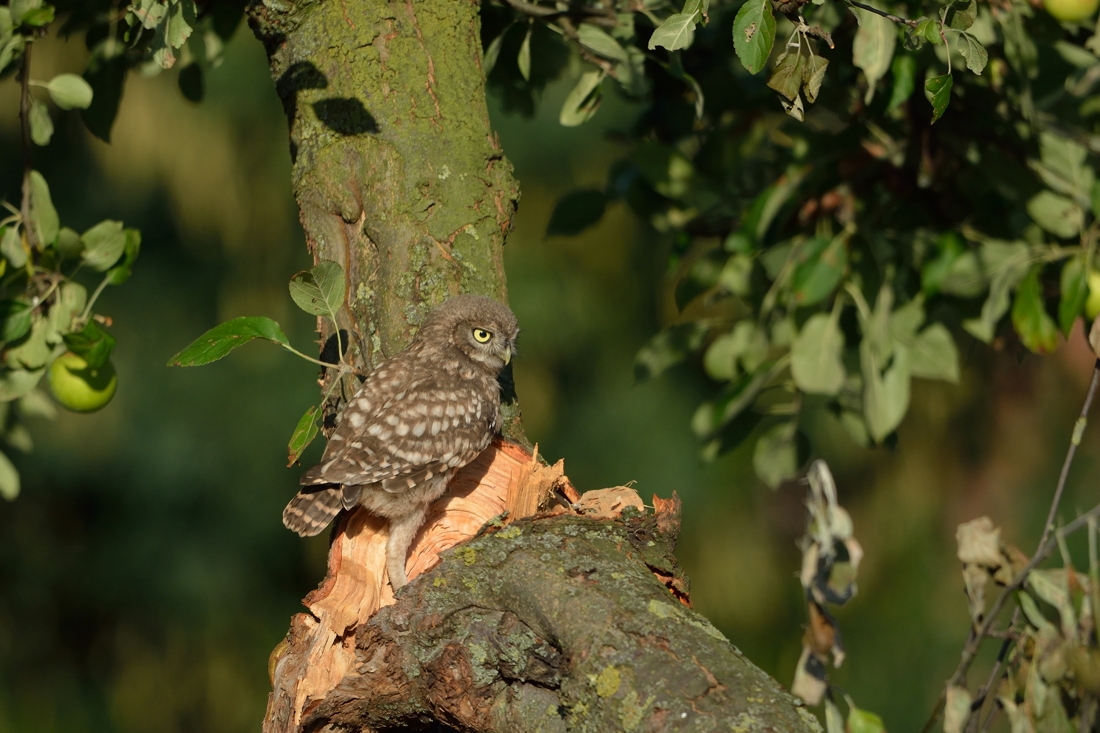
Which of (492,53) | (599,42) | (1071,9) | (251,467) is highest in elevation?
(1071,9)

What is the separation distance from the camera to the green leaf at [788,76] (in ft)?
5.33

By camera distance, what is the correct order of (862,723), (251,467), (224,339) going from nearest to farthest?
(862,723), (224,339), (251,467)

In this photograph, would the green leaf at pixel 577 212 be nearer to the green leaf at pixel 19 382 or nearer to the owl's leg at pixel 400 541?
the owl's leg at pixel 400 541

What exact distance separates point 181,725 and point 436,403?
4095 mm

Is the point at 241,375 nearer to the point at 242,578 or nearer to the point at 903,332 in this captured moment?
the point at 242,578

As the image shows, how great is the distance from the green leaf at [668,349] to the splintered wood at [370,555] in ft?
2.34

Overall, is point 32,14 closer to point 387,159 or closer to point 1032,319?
point 387,159

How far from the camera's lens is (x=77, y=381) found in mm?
2195

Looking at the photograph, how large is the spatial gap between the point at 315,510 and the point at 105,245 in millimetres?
758

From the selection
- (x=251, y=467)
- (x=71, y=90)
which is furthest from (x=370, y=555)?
(x=251, y=467)

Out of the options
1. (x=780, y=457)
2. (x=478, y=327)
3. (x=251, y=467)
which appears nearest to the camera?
(x=478, y=327)

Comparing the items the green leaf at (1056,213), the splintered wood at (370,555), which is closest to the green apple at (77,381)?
the splintered wood at (370,555)

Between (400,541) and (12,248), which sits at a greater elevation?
(12,248)

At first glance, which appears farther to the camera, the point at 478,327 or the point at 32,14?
the point at 478,327
